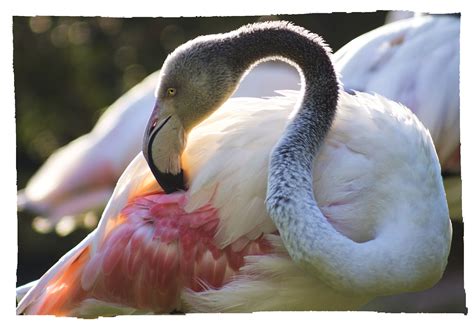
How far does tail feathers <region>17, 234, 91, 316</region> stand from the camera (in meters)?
2.92

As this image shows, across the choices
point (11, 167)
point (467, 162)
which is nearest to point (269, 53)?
point (467, 162)

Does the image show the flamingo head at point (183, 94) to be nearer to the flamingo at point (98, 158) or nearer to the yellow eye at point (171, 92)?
the yellow eye at point (171, 92)

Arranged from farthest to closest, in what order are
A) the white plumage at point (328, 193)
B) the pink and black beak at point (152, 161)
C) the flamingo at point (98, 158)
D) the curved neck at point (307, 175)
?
the flamingo at point (98, 158) < the pink and black beak at point (152, 161) < the white plumage at point (328, 193) < the curved neck at point (307, 175)

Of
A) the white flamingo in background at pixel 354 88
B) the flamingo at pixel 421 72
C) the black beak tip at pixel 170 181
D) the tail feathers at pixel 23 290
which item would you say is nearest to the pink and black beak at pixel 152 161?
the black beak tip at pixel 170 181

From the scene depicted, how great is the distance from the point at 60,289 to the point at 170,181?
0.50m

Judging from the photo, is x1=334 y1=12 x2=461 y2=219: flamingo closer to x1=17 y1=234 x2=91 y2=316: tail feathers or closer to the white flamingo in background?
the white flamingo in background

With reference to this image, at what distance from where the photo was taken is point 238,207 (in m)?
2.85

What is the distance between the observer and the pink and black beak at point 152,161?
9.04ft

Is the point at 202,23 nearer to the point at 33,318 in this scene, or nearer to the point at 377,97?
the point at 377,97

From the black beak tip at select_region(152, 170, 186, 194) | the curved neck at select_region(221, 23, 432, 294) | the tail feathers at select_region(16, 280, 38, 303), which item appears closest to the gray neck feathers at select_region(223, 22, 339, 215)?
the curved neck at select_region(221, 23, 432, 294)

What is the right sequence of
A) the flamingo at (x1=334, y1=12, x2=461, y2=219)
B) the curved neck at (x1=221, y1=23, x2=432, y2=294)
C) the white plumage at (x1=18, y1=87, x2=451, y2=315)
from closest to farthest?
the curved neck at (x1=221, y1=23, x2=432, y2=294), the white plumage at (x1=18, y1=87, x2=451, y2=315), the flamingo at (x1=334, y1=12, x2=461, y2=219)

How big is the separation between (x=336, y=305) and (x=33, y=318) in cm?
91

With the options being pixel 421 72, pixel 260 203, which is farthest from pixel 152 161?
pixel 421 72

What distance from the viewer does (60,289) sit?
297 centimetres
